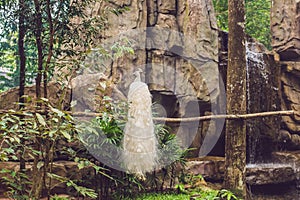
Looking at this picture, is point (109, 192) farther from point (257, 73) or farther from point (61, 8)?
point (257, 73)

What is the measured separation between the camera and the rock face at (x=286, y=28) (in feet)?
25.0

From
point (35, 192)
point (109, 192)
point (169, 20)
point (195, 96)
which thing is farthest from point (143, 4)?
point (35, 192)

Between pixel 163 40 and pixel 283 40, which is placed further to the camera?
pixel 283 40

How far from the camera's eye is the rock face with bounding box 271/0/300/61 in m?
7.61

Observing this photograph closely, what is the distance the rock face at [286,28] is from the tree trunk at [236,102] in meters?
3.90

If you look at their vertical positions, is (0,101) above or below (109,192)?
above

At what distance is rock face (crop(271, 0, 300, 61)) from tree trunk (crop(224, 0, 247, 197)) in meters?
3.90

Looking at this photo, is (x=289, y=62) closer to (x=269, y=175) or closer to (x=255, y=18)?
A: (x=269, y=175)

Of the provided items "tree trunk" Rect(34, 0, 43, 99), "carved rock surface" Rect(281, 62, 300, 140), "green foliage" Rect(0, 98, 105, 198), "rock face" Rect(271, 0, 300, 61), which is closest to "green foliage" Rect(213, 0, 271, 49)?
"rock face" Rect(271, 0, 300, 61)

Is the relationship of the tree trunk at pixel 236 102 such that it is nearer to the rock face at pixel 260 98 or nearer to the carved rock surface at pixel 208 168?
the carved rock surface at pixel 208 168

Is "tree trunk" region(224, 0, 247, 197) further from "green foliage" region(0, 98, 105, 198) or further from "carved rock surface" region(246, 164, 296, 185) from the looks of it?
"carved rock surface" region(246, 164, 296, 185)

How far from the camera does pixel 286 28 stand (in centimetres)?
773

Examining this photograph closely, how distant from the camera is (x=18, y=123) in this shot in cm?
222

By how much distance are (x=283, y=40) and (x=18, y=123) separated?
264 inches
